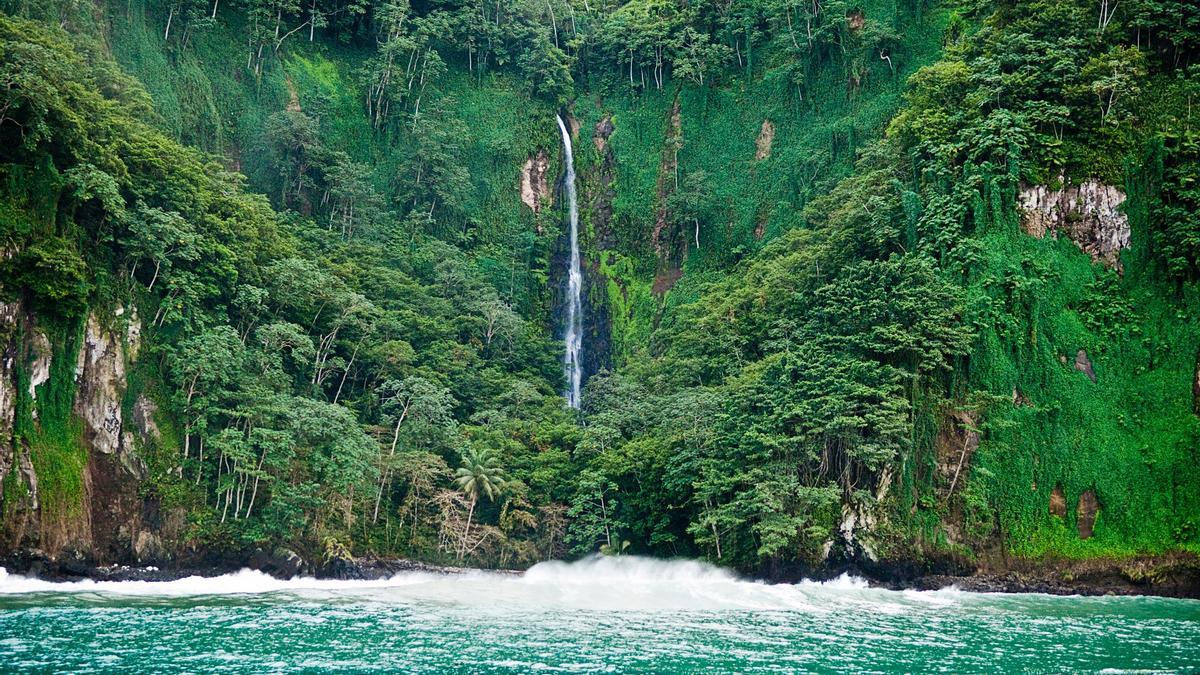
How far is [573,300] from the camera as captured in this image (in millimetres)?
57125

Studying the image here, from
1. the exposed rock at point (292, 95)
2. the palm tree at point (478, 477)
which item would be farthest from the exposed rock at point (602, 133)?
the palm tree at point (478, 477)

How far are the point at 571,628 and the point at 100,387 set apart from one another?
1870 centimetres

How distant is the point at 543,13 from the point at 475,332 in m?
25.2

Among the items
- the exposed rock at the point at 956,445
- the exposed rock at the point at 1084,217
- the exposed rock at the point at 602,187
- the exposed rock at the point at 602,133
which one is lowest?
the exposed rock at the point at 956,445

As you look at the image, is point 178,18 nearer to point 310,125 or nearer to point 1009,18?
point 310,125

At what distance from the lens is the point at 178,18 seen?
51031 millimetres

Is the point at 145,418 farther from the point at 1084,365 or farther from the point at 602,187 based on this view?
the point at 602,187

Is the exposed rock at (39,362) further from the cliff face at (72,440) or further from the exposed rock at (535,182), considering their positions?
the exposed rock at (535,182)

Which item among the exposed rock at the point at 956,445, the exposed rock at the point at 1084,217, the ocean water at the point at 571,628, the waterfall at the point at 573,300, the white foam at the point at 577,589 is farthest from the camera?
the waterfall at the point at 573,300

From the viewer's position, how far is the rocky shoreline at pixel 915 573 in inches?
1226

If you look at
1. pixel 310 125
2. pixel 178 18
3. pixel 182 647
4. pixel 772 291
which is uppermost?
pixel 178 18

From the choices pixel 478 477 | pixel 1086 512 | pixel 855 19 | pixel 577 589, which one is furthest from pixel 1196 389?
pixel 855 19

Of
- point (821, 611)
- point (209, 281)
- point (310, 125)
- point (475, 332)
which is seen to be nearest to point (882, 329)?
point (821, 611)

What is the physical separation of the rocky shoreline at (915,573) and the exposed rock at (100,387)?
3.96 meters
